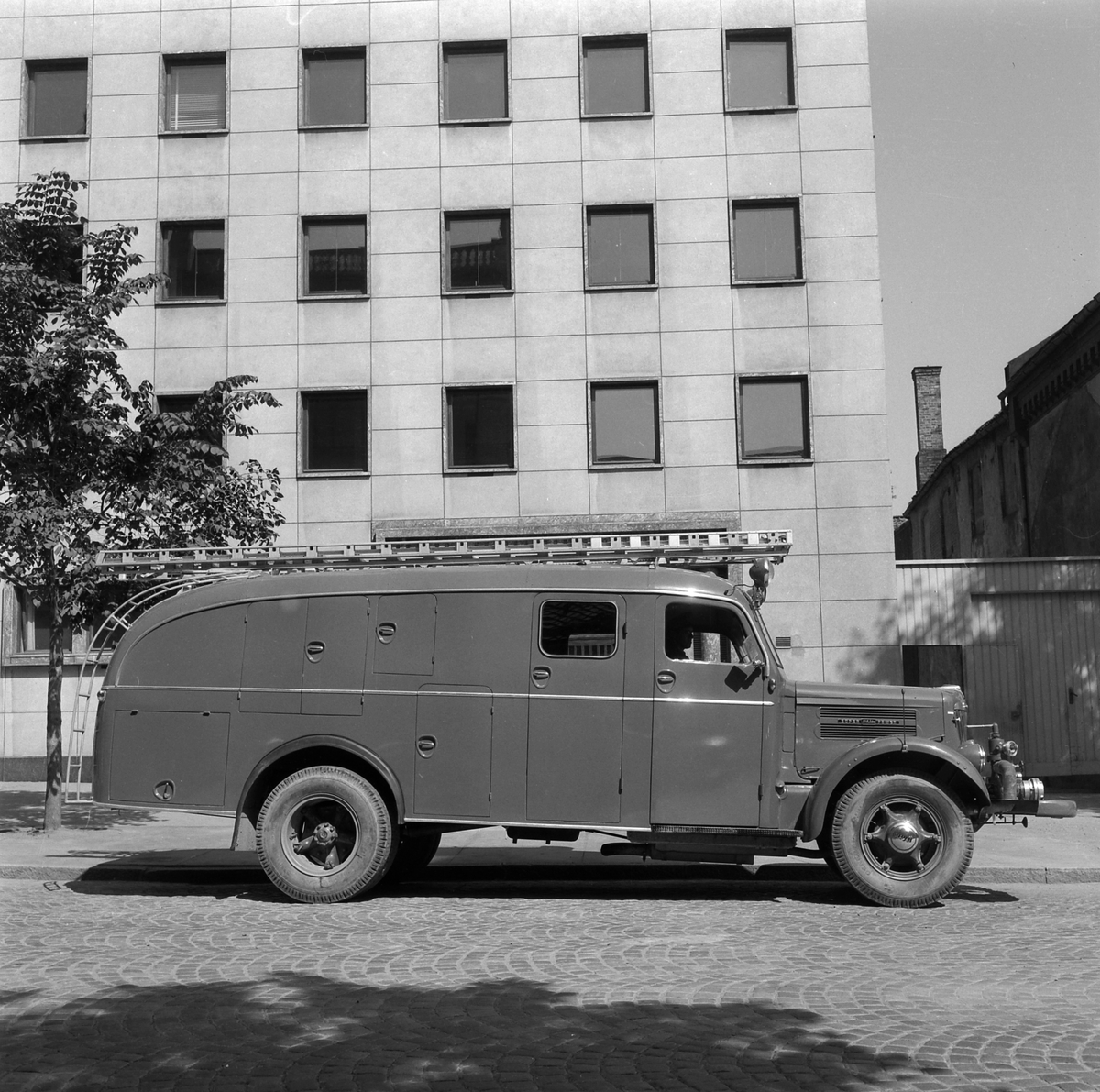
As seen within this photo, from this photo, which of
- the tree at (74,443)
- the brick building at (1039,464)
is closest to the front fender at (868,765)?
the tree at (74,443)

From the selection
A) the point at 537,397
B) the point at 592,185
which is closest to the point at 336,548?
the point at 537,397

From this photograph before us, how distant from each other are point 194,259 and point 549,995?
18.1 metres

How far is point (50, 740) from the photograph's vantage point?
14008mm

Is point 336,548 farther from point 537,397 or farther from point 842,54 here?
point 842,54

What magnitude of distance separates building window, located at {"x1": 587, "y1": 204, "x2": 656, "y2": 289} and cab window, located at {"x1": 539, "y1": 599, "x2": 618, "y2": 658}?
1264 centimetres

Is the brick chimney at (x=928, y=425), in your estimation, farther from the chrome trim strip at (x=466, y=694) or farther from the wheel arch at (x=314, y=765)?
the wheel arch at (x=314, y=765)

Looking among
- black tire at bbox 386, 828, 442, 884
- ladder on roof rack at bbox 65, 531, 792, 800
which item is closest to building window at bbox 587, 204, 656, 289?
ladder on roof rack at bbox 65, 531, 792, 800

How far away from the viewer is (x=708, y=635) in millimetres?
10062

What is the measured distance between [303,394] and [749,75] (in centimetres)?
922

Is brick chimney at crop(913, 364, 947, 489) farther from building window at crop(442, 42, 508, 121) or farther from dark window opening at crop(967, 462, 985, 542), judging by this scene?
building window at crop(442, 42, 508, 121)

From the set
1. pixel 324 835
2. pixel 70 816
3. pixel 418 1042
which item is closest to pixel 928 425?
pixel 70 816

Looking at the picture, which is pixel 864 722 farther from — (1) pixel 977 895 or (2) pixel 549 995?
(2) pixel 549 995

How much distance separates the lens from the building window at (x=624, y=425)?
21422mm

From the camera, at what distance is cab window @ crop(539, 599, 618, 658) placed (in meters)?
9.94
